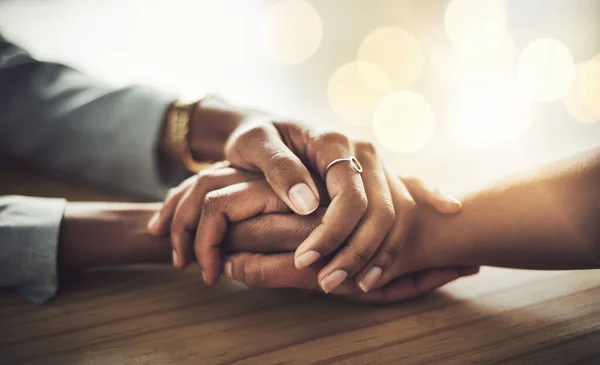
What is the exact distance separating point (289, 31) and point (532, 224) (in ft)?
4.47

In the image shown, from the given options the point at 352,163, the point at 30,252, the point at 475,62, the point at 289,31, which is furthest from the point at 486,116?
the point at 30,252

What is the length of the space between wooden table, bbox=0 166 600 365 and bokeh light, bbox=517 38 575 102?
1338mm

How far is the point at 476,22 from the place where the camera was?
1809 mm

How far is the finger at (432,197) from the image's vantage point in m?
0.69

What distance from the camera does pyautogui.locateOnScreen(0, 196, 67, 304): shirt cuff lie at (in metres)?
0.68

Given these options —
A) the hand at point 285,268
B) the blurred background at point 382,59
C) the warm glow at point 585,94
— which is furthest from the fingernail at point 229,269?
the warm glow at point 585,94

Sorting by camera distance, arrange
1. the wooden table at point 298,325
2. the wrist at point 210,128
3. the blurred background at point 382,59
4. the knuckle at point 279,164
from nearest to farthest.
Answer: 1. the wooden table at point 298,325
2. the knuckle at point 279,164
3. the wrist at point 210,128
4. the blurred background at point 382,59

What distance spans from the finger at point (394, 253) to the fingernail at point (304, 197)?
0.33ft

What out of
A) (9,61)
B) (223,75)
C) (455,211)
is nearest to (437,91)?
(223,75)

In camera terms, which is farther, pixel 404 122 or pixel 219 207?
pixel 404 122

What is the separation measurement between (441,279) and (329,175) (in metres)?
0.20

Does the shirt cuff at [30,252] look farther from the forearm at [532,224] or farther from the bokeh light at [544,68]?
the bokeh light at [544,68]

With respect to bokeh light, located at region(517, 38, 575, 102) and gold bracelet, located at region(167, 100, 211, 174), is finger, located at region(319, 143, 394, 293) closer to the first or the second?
gold bracelet, located at region(167, 100, 211, 174)

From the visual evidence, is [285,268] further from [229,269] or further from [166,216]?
[166,216]
